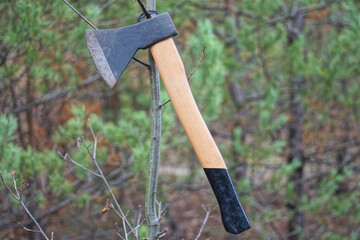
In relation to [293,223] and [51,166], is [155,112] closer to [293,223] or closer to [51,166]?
[51,166]

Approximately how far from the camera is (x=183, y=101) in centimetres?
133

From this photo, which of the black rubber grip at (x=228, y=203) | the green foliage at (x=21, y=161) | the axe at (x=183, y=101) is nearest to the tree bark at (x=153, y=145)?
the axe at (x=183, y=101)

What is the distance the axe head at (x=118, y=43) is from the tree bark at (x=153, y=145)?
7cm

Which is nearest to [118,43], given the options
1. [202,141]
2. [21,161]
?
[202,141]

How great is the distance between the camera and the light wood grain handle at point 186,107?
1.32 metres

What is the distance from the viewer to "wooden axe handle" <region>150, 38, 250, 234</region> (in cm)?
132

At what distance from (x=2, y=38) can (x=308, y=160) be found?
9.76 feet

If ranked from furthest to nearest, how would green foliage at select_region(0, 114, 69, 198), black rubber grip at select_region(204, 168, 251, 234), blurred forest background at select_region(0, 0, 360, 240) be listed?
blurred forest background at select_region(0, 0, 360, 240), green foliage at select_region(0, 114, 69, 198), black rubber grip at select_region(204, 168, 251, 234)

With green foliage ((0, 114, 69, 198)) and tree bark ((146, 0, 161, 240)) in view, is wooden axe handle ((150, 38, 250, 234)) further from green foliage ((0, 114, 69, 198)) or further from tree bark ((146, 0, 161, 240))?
green foliage ((0, 114, 69, 198))

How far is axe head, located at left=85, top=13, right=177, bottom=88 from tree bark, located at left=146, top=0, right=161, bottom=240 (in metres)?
0.07

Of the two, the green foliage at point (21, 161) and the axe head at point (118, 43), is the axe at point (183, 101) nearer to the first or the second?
the axe head at point (118, 43)

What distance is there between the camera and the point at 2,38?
234 cm

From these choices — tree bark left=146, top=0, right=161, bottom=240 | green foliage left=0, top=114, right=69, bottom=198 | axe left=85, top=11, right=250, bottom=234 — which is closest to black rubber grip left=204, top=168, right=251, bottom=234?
axe left=85, top=11, right=250, bottom=234

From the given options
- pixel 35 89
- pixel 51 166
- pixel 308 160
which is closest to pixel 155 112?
pixel 51 166
